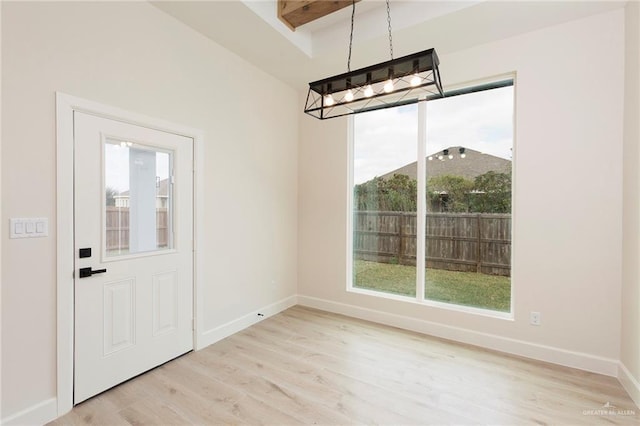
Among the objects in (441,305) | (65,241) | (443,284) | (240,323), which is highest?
(65,241)

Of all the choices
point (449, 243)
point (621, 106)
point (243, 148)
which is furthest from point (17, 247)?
point (621, 106)

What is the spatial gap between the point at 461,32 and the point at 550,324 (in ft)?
9.75

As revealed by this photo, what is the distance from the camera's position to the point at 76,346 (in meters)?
2.12

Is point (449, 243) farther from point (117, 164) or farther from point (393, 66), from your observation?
point (117, 164)

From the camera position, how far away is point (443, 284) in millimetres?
3461

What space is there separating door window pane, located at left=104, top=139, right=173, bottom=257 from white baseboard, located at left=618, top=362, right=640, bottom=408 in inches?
158

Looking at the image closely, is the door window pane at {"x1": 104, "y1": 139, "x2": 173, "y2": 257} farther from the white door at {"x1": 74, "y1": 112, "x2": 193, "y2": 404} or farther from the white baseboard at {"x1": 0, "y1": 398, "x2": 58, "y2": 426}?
the white baseboard at {"x1": 0, "y1": 398, "x2": 58, "y2": 426}

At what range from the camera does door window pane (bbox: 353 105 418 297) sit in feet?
12.0

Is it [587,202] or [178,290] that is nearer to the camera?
[587,202]

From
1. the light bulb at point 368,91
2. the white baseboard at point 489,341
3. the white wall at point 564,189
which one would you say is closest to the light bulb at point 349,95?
the light bulb at point 368,91

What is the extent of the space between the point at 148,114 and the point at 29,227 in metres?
1.22

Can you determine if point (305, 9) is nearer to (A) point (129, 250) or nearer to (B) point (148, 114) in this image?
(B) point (148, 114)

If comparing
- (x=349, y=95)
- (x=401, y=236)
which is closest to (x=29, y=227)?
(x=349, y=95)

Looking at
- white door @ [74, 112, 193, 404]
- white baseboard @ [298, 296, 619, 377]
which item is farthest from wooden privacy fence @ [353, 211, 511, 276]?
white door @ [74, 112, 193, 404]
